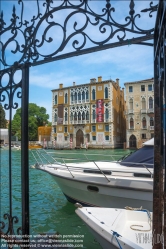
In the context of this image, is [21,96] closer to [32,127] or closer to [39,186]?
[39,186]

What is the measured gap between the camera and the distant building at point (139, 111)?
38969 millimetres

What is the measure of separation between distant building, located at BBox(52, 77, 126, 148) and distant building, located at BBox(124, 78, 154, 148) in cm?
270

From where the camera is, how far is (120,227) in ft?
11.1

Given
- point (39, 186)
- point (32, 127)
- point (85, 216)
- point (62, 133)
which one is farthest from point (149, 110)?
point (85, 216)

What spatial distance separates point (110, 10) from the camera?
6.77 feet

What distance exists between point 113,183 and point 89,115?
38.3m

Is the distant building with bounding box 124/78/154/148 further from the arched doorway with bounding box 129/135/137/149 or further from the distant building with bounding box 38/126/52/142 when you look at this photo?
the distant building with bounding box 38/126/52/142

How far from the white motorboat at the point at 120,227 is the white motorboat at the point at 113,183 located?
4.31 ft

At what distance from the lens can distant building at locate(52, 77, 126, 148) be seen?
41.1 metres

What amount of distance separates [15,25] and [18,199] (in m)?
6.31

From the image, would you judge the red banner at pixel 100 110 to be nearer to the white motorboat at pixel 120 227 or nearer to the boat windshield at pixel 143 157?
the boat windshield at pixel 143 157

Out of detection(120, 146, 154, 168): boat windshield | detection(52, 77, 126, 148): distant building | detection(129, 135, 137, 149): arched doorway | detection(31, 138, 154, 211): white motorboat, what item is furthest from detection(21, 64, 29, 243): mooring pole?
detection(129, 135, 137, 149): arched doorway

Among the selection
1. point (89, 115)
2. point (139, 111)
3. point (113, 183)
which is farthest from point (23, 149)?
point (89, 115)

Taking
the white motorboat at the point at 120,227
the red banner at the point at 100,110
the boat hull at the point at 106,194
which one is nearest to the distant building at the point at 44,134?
the red banner at the point at 100,110
